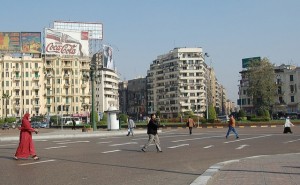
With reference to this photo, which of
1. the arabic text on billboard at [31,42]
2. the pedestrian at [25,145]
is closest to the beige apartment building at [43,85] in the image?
the arabic text on billboard at [31,42]

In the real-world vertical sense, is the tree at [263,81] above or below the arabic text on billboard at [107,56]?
below

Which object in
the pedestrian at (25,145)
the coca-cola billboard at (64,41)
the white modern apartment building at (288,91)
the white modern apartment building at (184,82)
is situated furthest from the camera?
the white modern apartment building at (184,82)

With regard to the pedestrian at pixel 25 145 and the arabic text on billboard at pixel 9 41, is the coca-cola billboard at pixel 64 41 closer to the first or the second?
the arabic text on billboard at pixel 9 41

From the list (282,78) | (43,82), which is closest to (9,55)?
(43,82)

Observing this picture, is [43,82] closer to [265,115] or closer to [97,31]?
[97,31]

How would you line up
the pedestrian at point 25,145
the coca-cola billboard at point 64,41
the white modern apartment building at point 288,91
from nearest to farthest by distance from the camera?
1. the pedestrian at point 25,145
2. the coca-cola billboard at point 64,41
3. the white modern apartment building at point 288,91

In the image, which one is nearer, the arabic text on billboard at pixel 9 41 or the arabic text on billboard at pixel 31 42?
the arabic text on billboard at pixel 9 41

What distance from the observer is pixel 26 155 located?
1623cm

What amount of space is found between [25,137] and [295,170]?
30.8 ft

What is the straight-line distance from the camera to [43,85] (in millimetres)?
125125

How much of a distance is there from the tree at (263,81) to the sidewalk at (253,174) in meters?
79.5

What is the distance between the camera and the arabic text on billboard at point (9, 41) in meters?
106

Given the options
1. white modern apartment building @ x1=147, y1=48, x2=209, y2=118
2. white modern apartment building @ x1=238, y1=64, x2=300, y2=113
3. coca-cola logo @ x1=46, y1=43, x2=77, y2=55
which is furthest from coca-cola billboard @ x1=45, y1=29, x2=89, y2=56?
white modern apartment building @ x1=147, y1=48, x2=209, y2=118

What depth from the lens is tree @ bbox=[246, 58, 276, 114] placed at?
9056 cm
